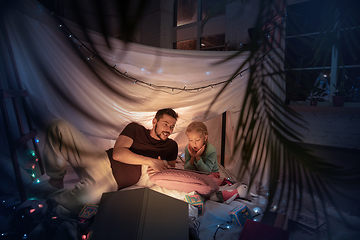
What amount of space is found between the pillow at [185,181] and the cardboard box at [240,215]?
240 mm

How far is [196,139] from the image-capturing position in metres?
1.92

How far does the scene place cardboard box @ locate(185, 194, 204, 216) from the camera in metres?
1.41

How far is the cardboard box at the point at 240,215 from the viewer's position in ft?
4.31

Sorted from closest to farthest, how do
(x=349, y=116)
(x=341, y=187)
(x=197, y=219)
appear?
(x=341, y=187) → (x=197, y=219) → (x=349, y=116)

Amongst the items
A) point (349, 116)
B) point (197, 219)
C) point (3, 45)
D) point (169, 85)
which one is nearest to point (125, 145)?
point (169, 85)

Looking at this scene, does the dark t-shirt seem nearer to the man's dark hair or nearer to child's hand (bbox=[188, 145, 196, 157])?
the man's dark hair

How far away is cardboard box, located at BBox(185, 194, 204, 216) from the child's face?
1.85 feet

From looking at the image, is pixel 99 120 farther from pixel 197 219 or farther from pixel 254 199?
pixel 254 199

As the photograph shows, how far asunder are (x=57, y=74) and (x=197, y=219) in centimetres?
125

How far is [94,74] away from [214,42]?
292cm

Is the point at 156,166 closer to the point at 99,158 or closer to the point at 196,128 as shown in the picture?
the point at 99,158

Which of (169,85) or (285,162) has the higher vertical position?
(169,85)

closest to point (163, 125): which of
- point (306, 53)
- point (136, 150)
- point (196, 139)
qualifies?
point (136, 150)

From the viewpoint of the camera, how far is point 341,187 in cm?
29
